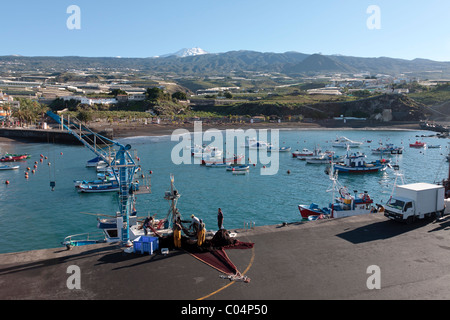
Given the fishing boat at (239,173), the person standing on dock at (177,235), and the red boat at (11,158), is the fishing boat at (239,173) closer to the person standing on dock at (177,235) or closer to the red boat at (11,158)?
the red boat at (11,158)

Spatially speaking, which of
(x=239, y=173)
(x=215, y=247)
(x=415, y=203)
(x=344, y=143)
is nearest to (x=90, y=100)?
(x=344, y=143)

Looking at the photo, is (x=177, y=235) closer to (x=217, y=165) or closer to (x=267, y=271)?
(x=267, y=271)

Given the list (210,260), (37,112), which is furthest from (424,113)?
(210,260)

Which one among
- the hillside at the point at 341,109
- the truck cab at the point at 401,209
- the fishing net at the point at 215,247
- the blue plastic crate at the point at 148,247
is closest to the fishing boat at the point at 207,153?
the truck cab at the point at 401,209

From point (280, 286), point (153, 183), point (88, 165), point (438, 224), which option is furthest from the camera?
point (88, 165)

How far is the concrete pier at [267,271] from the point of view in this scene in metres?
11.9

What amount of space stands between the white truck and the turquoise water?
1126 centimetres

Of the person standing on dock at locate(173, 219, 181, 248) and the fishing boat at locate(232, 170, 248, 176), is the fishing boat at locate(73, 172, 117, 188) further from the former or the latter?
the person standing on dock at locate(173, 219, 181, 248)

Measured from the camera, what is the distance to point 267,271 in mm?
13359

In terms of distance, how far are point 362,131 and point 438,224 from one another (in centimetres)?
8585

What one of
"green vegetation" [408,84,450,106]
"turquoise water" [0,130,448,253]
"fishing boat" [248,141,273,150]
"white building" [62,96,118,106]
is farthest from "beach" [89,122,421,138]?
"white building" [62,96,118,106]

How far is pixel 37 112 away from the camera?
96.9m
